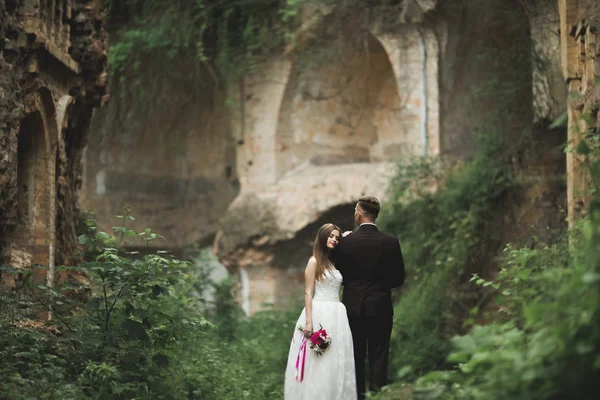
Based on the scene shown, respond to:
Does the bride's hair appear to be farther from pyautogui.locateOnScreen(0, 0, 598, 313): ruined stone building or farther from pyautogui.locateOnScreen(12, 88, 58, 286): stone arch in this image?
pyautogui.locateOnScreen(12, 88, 58, 286): stone arch

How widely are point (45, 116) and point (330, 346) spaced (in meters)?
4.28

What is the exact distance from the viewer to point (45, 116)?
9.19 meters

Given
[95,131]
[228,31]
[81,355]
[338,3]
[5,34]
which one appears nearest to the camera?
[81,355]

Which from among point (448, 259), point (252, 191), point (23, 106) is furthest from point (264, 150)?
point (23, 106)

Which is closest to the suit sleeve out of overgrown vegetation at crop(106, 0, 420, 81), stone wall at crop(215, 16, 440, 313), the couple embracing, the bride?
the couple embracing

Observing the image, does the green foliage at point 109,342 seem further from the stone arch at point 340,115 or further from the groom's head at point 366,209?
the stone arch at point 340,115

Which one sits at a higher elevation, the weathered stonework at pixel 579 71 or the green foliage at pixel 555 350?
the weathered stonework at pixel 579 71

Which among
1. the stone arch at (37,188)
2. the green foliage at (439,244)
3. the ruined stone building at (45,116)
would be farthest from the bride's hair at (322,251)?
the green foliage at (439,244)

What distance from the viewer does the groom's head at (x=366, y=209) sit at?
671cm

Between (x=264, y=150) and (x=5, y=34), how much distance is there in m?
9.81

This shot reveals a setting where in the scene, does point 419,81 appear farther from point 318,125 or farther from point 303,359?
point 303,359

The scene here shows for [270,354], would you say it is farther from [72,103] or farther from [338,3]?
[338,3]

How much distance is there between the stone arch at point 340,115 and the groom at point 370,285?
10586 millimetres

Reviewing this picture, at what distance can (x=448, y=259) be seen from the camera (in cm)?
1230
